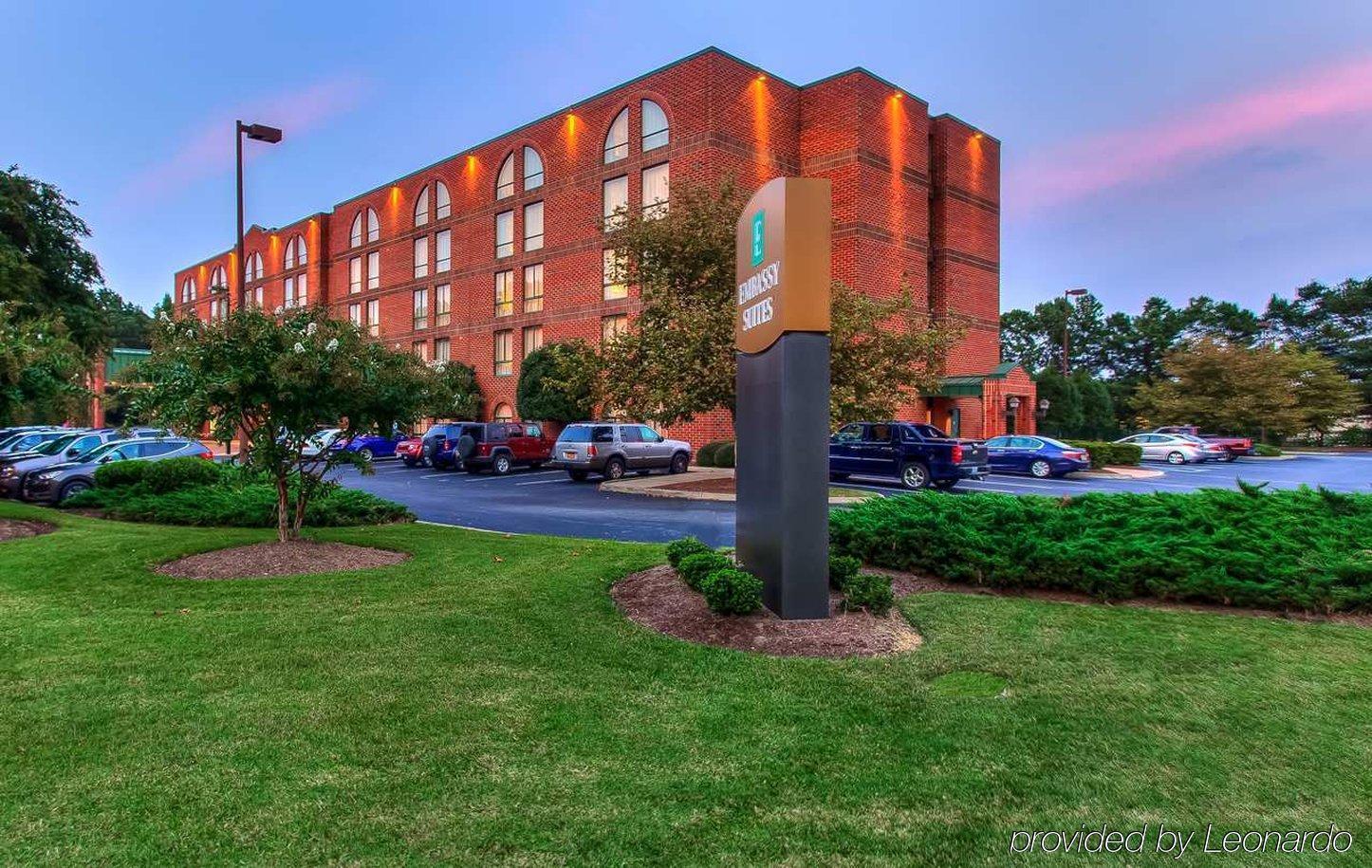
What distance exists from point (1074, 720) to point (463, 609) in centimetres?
450

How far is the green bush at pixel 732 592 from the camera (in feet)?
18.4

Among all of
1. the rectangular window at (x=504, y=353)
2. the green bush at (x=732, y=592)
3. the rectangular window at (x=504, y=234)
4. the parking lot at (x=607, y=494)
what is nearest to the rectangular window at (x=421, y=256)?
the rectangular window at (x=504, y=234)

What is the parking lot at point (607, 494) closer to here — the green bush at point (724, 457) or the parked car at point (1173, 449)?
the parked car at point (1173, 449)

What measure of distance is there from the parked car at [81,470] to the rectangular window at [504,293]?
21.7 meters

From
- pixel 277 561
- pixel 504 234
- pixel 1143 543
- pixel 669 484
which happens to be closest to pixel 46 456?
pixel 277 561

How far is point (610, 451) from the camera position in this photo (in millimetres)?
22641

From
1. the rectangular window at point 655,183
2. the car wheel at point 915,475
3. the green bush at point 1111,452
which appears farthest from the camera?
the rectangular window at point 655,183

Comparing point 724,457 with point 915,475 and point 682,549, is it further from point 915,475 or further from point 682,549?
point 682,549

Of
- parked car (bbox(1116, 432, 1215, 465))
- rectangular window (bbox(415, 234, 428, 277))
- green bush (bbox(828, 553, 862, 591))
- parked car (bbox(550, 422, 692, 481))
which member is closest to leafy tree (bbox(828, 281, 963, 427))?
parked car (bbox(550, 422, 692, 481))

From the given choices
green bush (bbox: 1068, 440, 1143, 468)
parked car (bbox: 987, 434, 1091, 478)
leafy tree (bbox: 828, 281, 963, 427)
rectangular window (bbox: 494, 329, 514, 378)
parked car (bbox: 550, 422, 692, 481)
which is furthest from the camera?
rectangular window (bbox: 494, 329, 514, 378)

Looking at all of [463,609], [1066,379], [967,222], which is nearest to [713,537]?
[463,609]

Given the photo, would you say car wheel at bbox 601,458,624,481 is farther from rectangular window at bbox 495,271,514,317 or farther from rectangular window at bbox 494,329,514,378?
rectangular window at bbox 495,271,514,317

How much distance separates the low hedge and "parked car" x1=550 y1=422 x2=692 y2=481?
14.5 meters

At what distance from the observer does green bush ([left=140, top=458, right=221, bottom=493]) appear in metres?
13.9
